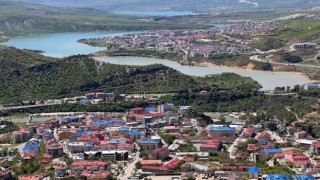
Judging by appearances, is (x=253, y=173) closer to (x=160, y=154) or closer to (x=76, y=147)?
(x=160, y=154)

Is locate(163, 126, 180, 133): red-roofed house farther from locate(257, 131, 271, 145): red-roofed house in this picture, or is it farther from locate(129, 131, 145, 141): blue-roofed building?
locate(257, 131, 271, 145): red-roofed house

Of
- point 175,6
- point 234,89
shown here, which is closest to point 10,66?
point 234,89

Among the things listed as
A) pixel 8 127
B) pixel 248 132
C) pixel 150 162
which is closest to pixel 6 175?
pixel 150 162

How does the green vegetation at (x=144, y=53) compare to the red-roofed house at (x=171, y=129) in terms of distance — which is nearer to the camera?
the red-roofed house at (x=171, y=129)

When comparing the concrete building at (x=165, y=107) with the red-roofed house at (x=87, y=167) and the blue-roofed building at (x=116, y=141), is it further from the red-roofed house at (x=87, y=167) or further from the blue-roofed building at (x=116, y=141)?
the red-roofed house at (x=87, y=167)

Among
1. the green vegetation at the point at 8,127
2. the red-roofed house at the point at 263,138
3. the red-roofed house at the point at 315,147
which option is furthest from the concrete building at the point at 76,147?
the red-roofed house at the point at 315,147
